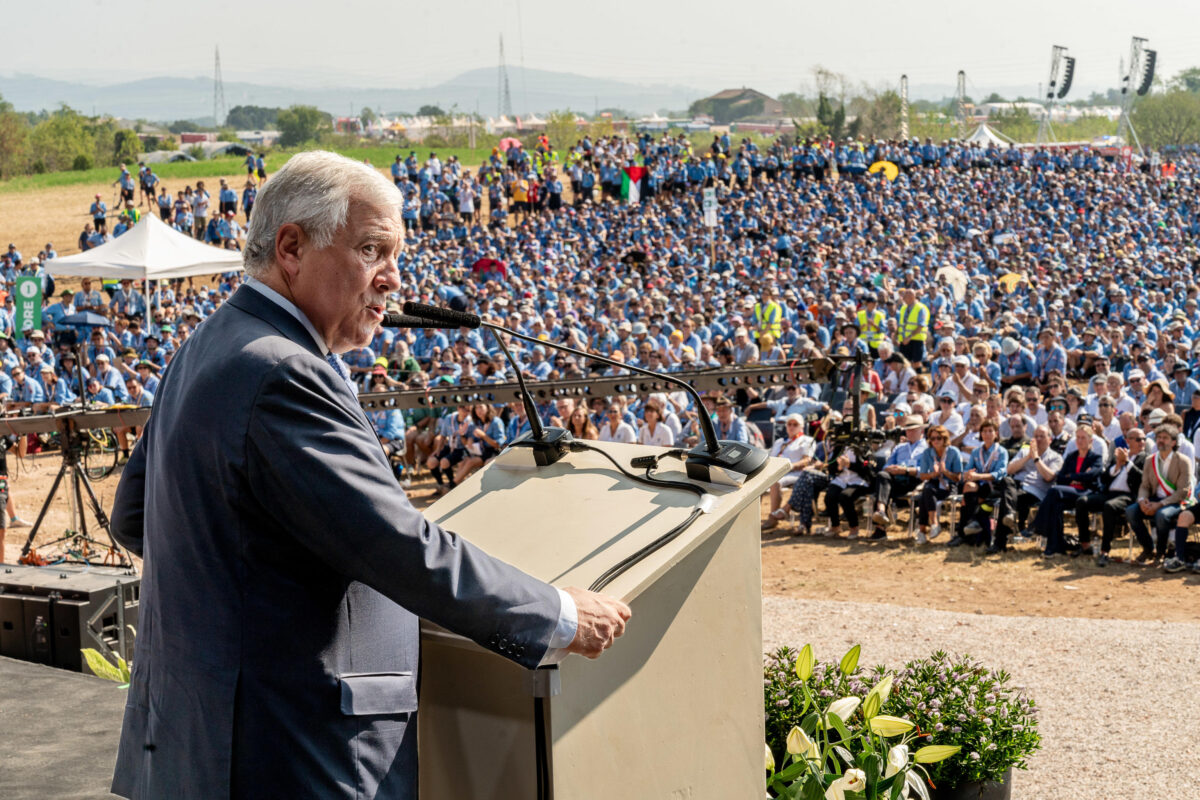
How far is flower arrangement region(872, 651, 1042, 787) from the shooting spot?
3.52 meters

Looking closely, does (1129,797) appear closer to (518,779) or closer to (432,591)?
(518,779)

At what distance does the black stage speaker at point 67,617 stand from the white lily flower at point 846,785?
3.50 m

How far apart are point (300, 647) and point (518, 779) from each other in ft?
1.32

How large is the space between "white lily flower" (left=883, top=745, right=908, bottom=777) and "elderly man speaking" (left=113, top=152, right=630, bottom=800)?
1.39m

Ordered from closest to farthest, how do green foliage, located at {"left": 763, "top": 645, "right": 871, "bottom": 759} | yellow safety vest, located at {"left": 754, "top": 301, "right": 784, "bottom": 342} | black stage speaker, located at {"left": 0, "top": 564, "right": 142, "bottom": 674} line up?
green foliage, located at {"left": 763, "top": 645, "right": 871, "bottom": 759} → black stage speaker, located at {"left": 0, "top": 564, "right": 142, "bottom": 674} → yellow safety vest, located at {"left": 754, "top": 301, "right": 784, "bottom": 342}

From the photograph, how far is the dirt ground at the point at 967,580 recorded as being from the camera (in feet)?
29.0

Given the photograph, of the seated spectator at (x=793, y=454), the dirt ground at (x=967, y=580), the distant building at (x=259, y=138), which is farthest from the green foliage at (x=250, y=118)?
the dirt ground at (x=967, y=580)

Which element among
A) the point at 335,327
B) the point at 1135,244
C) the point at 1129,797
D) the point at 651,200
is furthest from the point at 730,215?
the point at 335,327

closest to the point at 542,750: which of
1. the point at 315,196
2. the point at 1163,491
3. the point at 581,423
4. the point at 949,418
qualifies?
the point at 315,196

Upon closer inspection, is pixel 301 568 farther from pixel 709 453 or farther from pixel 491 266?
pixel 491 266

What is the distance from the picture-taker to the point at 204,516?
1699 millimetres

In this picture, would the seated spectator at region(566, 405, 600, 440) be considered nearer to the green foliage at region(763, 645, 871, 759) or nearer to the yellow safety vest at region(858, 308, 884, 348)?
the yellow safety vest at region(858, 308, 884, 348)

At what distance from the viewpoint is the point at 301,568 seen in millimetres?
1693

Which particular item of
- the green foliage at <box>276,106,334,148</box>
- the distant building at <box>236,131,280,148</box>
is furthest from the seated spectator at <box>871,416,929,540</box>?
the green foliage at <box>276,106,334,148</box>
